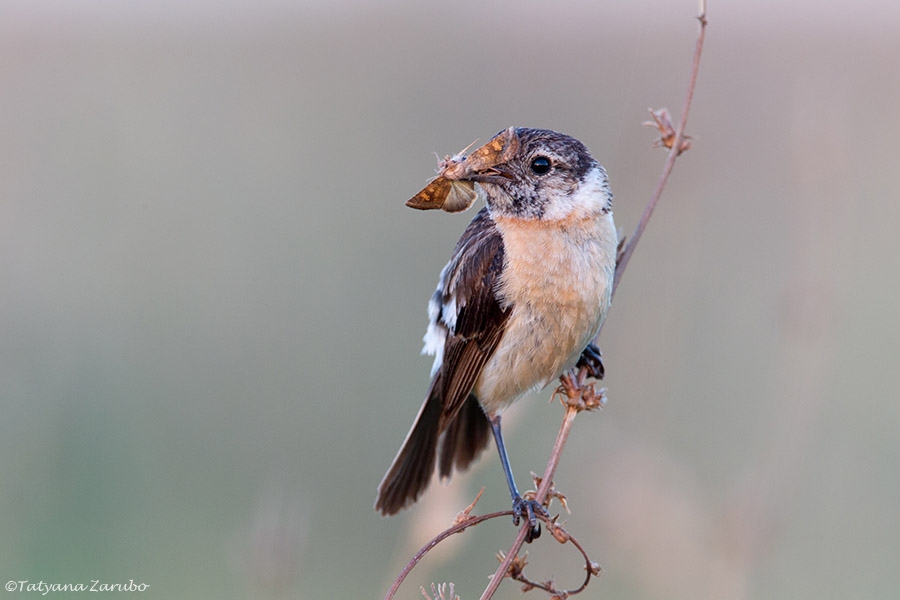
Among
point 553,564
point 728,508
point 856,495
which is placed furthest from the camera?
point 856,495

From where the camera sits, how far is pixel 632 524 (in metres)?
3.64

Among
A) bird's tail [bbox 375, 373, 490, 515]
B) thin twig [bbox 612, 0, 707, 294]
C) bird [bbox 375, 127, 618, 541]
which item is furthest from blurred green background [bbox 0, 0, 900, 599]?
thin twig [bbox 612, 0, 707, 294]

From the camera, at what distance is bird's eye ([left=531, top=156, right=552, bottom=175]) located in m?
4.01

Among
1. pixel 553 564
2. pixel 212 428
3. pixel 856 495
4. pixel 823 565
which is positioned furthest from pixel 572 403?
pixel 212 428

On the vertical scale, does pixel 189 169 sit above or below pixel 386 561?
above

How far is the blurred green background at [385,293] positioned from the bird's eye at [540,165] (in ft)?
1.02

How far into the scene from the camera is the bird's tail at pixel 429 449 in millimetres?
4258

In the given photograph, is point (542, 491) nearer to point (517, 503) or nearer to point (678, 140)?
point (517, 503)

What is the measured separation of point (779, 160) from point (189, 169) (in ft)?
16.3

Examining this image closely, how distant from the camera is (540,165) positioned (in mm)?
4027

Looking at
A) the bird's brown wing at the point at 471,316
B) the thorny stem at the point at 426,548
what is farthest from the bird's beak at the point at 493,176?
the thorny stem at the point at 426,548

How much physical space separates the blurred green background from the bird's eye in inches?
12.3

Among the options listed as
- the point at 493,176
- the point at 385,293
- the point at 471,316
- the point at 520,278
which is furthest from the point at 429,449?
the point at 385,293

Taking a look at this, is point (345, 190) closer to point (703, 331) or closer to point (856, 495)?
point (703, 331)
